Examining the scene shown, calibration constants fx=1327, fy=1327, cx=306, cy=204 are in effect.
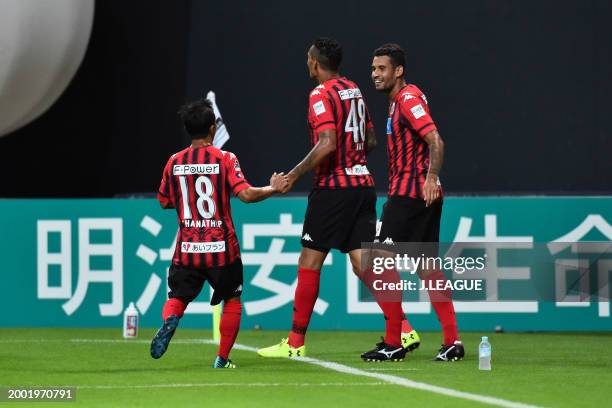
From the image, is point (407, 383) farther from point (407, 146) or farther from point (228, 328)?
point (407, 146)

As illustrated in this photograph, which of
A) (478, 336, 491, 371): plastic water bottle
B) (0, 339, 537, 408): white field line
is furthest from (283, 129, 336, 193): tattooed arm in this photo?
(478, 336, 491, 371): plastic water bottle

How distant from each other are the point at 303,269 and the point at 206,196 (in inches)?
37.7

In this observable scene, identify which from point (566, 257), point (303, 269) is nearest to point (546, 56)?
point (566, 257)

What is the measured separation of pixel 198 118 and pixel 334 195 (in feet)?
3.46

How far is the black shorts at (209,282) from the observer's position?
285 inches

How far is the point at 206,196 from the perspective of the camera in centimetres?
725

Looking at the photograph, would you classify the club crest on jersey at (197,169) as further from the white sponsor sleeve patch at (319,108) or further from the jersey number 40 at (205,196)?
the white sponsor sleeve patch at (319,108)

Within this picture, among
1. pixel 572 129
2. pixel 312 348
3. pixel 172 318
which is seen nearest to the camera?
pixel 172 318

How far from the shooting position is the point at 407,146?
25.5 feet

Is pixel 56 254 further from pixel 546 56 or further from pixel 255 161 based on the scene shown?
pixel 546 56

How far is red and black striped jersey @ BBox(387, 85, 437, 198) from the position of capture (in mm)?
7672

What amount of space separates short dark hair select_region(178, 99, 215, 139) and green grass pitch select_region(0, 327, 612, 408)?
130 centimetres

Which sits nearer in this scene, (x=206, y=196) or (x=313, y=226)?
(x=206, y=196)

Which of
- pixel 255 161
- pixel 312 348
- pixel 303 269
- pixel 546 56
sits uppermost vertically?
pixel 546 56
